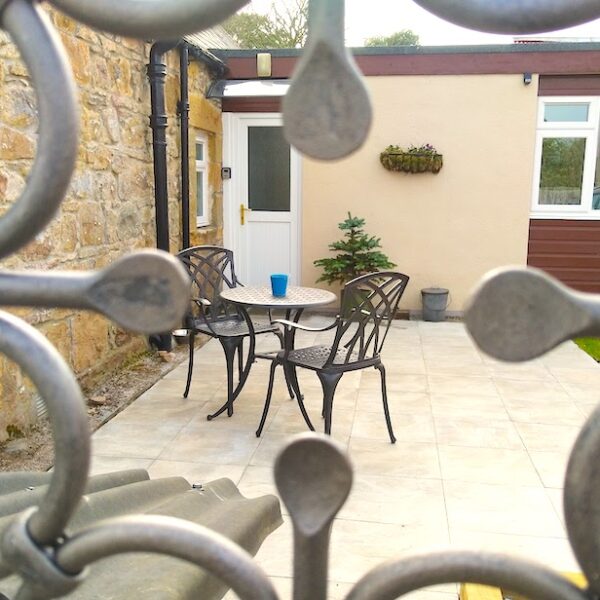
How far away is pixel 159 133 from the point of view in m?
5.17

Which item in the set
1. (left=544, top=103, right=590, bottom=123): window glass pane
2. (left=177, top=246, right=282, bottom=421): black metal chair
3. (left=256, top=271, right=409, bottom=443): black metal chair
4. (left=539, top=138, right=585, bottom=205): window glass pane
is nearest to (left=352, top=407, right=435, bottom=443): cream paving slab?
(left=256, top=271, right=409, bottom=443): black metal chair

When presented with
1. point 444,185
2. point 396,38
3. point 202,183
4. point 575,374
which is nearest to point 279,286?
point 575,374

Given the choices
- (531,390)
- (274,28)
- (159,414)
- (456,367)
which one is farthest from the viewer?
(274,28)

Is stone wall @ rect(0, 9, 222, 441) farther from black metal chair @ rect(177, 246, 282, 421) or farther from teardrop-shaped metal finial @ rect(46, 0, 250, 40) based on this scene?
teardrop-shaped metal finial @ rect(46, 0, 250, 40)

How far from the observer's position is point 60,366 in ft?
1.33

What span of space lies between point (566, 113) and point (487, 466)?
5.31 m

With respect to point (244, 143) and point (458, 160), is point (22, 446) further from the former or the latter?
point (458, 160)

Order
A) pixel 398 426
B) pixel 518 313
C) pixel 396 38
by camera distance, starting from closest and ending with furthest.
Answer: pixel 518 313 < pixel 398 426 < pixel 396 38

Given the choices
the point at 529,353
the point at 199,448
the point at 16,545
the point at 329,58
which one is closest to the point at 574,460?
the point at 529,353

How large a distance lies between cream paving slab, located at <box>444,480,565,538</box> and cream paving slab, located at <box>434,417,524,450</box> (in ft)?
1.77

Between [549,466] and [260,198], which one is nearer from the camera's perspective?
[549,466]

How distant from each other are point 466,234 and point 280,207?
2207mm

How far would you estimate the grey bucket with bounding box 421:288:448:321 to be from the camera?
7137 mm

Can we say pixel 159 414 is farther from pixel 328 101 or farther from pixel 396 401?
pixel 328 101
